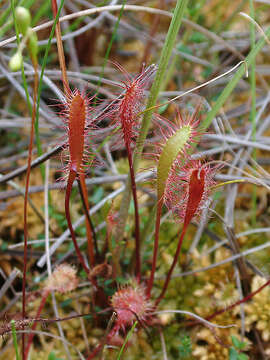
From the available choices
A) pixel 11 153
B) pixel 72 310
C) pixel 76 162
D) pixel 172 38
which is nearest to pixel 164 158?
pixel 76 162

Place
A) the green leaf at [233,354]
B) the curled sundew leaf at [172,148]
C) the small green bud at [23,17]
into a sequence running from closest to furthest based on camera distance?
the small green bud at [23,17] < the curled sundew leaf at [172,148] < the green leaf at [233,354]

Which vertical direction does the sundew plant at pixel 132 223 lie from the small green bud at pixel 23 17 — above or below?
below

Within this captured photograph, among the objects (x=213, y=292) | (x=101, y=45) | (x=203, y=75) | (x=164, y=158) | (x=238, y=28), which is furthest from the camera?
(x=238, y=28)

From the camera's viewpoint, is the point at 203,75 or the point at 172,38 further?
the point at 203,75

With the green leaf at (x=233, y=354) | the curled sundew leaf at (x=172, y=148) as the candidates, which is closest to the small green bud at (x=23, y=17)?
the curled sundew leaf at (x=172, y=148)

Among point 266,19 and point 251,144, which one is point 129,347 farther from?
point 266,19

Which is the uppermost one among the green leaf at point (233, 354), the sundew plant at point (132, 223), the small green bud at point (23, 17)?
the small green bud at point (23, 17)

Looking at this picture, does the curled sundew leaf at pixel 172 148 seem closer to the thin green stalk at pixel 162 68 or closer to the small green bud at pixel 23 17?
the thin green stalk at pixel 162 68

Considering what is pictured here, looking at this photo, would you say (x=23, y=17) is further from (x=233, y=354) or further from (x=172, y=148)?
(x=233, y=354)
